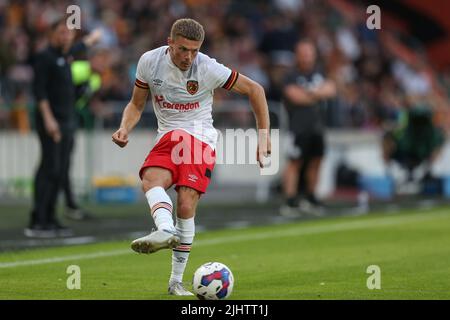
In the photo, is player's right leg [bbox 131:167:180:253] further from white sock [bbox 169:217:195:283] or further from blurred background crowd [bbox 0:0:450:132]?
blurred background crowd [bbox 0:0:450:132]

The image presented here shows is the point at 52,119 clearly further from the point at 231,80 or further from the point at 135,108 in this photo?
the point at 231,80

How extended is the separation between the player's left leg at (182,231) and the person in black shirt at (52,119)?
5260 millimetres

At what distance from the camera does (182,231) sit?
29.6 ft

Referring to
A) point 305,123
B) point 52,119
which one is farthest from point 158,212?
point 305,123

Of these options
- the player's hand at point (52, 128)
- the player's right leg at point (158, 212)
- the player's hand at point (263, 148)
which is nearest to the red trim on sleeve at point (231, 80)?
the player's hand at point (263, 148)

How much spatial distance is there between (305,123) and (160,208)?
394 inches

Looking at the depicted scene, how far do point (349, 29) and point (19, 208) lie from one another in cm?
1392

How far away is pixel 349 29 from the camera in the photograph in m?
30.3

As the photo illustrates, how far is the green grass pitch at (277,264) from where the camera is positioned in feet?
29.6

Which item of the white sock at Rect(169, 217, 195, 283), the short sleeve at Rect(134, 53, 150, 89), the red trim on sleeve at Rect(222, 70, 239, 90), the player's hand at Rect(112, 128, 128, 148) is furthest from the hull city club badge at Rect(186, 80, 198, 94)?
the white sock at Rect(169, 217, 195, 283)

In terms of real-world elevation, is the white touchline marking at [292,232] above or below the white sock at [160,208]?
below

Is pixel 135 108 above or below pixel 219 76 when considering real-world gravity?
below

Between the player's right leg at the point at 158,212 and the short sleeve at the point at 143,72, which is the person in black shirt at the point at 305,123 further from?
the player's right leg at the point at 158,212

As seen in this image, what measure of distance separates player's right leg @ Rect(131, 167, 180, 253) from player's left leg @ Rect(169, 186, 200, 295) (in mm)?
135
